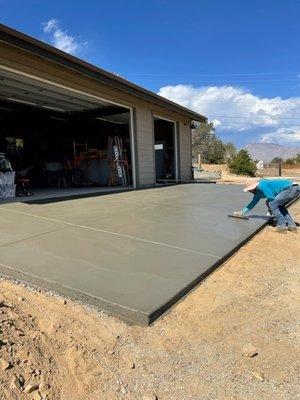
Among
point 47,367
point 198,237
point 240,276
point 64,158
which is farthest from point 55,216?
point 64,158

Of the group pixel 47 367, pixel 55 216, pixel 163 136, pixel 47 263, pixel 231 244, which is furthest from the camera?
pixel 163 136

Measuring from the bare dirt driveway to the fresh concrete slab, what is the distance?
6.4 inches

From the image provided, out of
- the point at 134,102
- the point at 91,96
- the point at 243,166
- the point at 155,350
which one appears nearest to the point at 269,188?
the point at 155,350

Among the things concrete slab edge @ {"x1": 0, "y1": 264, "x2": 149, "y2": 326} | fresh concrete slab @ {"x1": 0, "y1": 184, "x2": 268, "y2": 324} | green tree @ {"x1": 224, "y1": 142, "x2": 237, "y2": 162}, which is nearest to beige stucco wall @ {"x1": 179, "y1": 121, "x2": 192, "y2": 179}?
fresh concrete slab @ {"x1": 0, "y1": 184, "x2": 268, "y2": 324}

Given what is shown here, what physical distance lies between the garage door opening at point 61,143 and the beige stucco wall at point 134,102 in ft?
1.85

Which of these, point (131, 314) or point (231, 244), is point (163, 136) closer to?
point (231, 244)

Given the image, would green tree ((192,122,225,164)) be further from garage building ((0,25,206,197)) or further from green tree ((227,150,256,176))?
garage building ((0,25,206,197))

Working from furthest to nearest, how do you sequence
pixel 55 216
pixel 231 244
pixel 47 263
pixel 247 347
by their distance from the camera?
pixel 55 216, pixel 231 244, pixel 47 263, pixel 247 347

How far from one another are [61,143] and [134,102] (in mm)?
4981

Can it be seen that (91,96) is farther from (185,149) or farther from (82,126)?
(185,149)

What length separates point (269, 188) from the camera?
7.01 metres

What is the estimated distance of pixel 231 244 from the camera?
17.8 ft

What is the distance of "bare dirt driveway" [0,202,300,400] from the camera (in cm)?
247

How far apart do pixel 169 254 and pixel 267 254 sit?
1.60 meters
